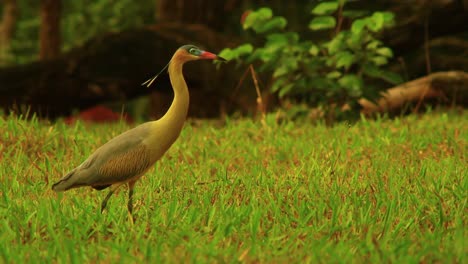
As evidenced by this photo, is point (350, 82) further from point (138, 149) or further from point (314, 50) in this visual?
point (138, 149)

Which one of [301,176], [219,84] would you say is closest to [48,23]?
[219,84]

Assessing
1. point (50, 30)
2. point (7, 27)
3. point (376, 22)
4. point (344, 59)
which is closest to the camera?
point (376, 22)

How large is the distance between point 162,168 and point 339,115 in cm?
256

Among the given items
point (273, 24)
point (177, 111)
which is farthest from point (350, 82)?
point (177, 111)

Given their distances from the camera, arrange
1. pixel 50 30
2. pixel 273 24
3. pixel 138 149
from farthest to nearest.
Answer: pixel 50 30, pixel 273 24, pixel 138 149

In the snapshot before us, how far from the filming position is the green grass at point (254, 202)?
3.22 meters

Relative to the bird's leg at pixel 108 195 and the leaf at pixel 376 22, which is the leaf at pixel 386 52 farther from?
the bird's leg at pixel 108 195

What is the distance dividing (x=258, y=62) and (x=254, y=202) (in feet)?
16.7

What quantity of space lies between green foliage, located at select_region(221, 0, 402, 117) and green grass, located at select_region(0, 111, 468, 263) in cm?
83

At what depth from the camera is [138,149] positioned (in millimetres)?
3688

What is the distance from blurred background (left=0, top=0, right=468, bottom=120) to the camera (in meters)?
7.29

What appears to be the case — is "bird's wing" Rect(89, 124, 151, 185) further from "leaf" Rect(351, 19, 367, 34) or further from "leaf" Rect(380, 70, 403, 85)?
"leaf" Rect(380, 70, 403, 85)

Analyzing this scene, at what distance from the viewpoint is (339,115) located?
7418 mm

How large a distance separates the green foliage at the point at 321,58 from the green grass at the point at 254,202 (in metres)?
0.83
